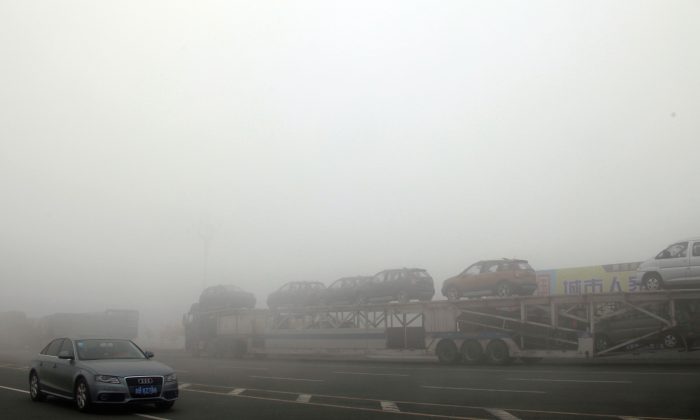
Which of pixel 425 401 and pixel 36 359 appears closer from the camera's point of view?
pixel 425 401

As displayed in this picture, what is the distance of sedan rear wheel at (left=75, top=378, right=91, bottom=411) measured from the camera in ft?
35.3

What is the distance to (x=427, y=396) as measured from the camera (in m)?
12.9

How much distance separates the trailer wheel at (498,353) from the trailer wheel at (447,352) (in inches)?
50.6

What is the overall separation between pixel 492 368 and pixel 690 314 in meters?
5.56

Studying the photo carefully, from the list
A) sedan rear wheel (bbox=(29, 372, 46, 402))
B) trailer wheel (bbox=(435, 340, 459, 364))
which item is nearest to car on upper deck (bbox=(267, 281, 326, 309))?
trailer wheel (bbox=(435, 340, 459, 364))

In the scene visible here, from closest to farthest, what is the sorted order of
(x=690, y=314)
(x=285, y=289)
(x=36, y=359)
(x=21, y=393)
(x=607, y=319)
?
(x=36, y=359) < (x=21, y=393) < (x=690, y=314) < (x=607, y=319) < (x=285, y=289)

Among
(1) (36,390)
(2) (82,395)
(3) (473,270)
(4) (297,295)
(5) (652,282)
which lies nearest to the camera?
(2) (82,395)

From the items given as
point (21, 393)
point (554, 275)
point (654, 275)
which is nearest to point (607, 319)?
point (654, 275)

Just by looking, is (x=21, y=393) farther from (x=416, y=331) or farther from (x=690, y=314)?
(x=690, y=314)

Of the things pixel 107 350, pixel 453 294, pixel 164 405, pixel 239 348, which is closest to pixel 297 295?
pixel 239 348

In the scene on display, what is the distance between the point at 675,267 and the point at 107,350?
14333mm

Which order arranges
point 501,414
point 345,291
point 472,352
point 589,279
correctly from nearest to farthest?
point 501,414
point 472,352
point 589,279
point 345,291

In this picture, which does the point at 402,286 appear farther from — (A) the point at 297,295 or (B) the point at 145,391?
(B) the point at 145,391

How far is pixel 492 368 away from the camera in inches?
768
